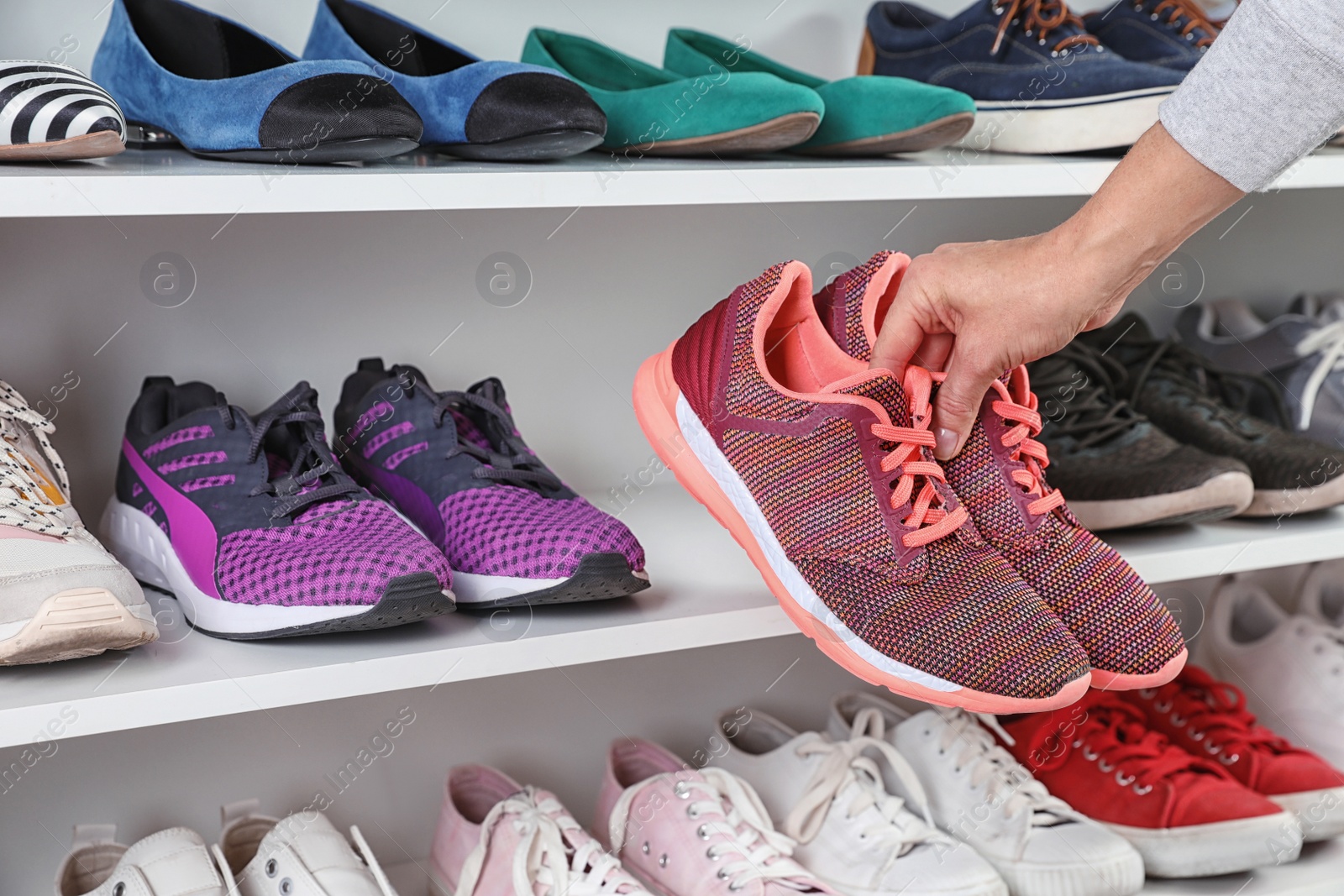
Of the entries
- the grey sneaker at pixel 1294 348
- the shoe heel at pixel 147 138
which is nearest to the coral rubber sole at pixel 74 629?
the shoe heel at pixel 147 138

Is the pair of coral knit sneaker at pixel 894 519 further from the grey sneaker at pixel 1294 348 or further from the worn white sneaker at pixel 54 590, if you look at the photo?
the grey sneaker at pixel 1294 348

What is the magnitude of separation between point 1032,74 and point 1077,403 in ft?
0.99

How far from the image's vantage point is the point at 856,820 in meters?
0.96

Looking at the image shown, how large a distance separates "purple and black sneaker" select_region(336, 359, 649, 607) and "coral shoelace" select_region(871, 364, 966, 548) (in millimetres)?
187

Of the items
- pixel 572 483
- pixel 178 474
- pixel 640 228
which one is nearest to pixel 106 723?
pixel 178 474

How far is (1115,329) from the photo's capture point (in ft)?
3.88

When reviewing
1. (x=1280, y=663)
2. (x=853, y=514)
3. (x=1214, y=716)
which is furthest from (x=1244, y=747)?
(x=853, y=514)

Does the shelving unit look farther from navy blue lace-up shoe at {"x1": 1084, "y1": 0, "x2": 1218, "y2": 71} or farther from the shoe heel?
navy blue lace-up shoe at {"x1": 1084, "y1": 0, "x2": 1218, "y2": 71}

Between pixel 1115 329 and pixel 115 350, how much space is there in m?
0.96

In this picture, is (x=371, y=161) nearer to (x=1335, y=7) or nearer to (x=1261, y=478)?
(x=1335, y=7)

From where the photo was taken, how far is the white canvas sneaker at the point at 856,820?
93 centimetres

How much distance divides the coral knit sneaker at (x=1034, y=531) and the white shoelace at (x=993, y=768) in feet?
1.06

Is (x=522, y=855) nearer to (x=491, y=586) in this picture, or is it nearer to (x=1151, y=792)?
(x=491, y=586)

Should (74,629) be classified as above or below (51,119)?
below
